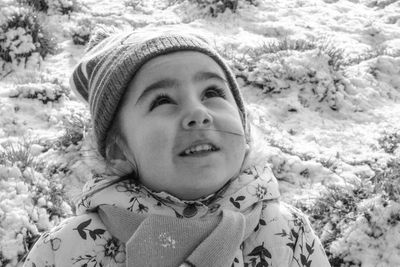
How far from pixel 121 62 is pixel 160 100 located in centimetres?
29

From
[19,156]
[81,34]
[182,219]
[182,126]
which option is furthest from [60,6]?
[182,219]

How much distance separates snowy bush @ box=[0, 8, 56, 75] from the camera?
18.6ft

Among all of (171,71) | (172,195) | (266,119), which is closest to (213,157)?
(172,195)

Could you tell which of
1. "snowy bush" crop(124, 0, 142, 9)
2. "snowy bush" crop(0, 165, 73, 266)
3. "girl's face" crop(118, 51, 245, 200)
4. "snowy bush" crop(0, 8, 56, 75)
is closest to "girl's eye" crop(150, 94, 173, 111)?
"girl's face" crop(118, 51, 245, 200)

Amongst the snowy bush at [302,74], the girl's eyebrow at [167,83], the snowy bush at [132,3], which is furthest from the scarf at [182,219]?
the snowy bush at [132,3]

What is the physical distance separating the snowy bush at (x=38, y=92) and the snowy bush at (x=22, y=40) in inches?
30.5

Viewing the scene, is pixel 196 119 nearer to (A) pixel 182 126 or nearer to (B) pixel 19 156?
(A) pixel 182 126

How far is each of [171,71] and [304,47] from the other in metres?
3.76

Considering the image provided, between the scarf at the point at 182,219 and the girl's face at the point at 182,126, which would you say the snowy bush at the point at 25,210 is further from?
the girl's face at the point at 182,126

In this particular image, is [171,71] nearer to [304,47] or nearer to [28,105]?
[28,105]

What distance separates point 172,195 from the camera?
7.57ft

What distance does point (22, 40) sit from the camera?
5793 millimetres

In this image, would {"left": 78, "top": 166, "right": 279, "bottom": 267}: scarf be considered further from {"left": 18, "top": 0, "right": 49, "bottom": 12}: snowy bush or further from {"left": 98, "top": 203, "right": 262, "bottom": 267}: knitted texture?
{"left": 18, "top": 0, "right": 49, "bottom": 12}: snowy bush

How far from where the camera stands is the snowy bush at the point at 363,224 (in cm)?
316
